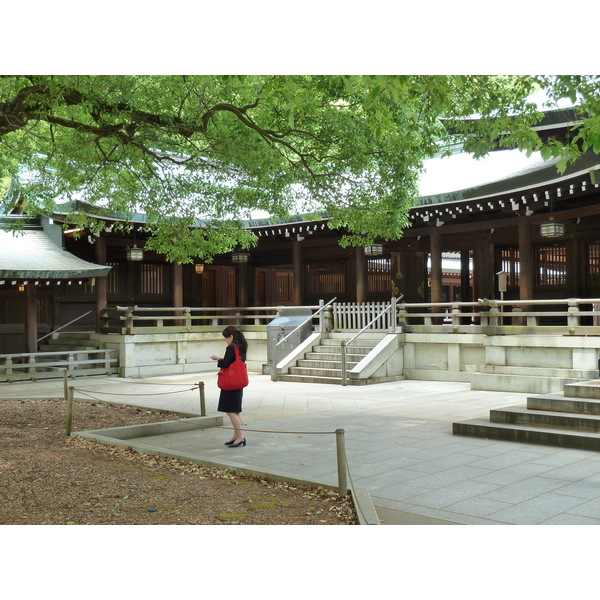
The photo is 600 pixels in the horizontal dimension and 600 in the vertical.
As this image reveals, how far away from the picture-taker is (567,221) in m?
16.9

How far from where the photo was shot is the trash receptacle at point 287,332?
18.8 meters

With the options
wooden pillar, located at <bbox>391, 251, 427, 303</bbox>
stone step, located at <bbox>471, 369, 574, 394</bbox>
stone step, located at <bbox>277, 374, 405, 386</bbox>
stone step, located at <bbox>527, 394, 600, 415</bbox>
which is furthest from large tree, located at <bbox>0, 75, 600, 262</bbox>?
wooden pillar, located at <bbox>391, 251, 427, 303</bbox>

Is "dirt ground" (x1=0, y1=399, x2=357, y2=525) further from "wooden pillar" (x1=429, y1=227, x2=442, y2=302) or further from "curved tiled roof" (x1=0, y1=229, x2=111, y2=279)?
"wooden pillar" (x1=429, y1=227, x2=442, y2=302)

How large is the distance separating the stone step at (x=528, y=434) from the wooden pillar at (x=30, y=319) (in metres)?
13.5

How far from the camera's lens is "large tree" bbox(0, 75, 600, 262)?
8445 millimetres

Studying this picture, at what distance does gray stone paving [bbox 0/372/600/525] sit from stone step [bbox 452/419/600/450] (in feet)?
0.56

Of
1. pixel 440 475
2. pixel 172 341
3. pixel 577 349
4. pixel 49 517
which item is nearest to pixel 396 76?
pixel 440 475

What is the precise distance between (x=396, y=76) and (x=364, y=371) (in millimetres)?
11380

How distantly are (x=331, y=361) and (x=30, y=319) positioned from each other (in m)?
8.83

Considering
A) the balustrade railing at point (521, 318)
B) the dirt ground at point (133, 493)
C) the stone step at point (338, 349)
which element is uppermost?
the balustrade railing at point (521, 318)

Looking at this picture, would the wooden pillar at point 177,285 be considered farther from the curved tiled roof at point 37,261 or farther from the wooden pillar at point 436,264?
the wooden pillar at point 436,264

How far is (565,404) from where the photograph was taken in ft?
30.5

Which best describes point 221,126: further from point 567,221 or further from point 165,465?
point 567,221

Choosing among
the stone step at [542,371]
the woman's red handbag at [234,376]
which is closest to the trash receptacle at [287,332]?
the stone step at [542,371]
